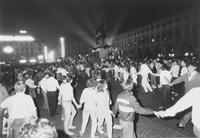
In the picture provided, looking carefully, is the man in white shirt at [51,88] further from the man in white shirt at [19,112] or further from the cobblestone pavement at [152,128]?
the man in white shirt at [19,112]

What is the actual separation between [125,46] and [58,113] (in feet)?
330

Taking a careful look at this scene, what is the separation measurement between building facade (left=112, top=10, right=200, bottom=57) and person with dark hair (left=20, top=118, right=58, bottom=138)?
57189 mm

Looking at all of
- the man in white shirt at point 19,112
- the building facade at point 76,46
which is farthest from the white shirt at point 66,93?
the building facade at point 76,46

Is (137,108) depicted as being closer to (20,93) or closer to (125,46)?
(20,93)

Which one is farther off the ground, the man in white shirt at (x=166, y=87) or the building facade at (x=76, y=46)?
the building facade at (x=76, y=46)

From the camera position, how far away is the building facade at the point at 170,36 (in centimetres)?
6228

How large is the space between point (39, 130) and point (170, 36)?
77.1m

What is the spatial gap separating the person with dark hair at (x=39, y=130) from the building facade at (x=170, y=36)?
188 ft

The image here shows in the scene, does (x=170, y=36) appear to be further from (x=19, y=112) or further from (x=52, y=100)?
(x=19, y=112)

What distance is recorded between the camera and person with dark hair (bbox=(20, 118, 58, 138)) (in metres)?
2.49

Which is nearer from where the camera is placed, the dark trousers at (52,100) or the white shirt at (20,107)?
the white shirt at (20,107)

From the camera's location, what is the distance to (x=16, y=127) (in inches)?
212

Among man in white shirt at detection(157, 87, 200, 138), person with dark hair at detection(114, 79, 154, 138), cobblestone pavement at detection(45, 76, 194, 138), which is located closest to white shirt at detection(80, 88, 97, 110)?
cobblestone pavement at detection(45, 76, 194, 138)

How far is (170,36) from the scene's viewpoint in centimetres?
7575
